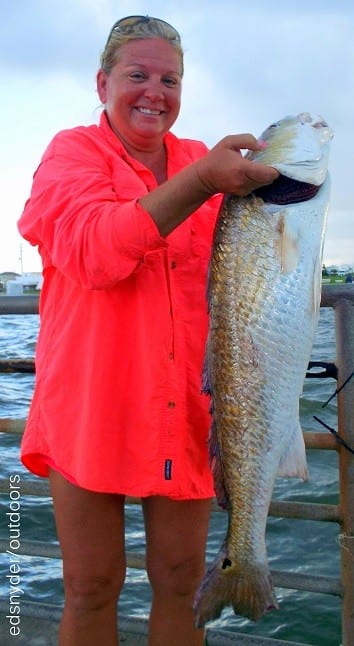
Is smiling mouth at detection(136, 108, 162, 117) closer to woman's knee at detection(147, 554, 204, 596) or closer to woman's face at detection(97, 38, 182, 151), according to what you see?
woman's face at detection(97, 38, 182, 151)

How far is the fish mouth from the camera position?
238 centimetres

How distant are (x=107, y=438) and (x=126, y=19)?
1.49 metres

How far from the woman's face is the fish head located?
1.39 ft

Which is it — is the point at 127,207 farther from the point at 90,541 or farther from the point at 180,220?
the point at 90,541

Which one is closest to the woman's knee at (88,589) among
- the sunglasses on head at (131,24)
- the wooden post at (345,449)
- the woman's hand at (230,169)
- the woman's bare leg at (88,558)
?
the woman's bare leg at (88,558)

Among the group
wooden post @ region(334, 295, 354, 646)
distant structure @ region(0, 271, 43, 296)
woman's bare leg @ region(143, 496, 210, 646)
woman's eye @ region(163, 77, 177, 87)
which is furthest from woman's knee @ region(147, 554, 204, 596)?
distant structure @ region(0, 271, 43, 296)

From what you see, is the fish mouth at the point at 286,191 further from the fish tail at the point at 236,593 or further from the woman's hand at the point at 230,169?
the fish tail at the point at 236,593

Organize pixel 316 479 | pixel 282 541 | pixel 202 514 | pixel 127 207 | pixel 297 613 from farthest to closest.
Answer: pixel 316 479, pixel 282 541, pixel 297 613, pixel 202 514, pixel 127 207

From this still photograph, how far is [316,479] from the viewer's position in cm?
867

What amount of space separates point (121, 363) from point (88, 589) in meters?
0.78

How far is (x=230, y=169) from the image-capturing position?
2.13 metres

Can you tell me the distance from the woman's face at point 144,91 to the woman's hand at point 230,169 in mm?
571

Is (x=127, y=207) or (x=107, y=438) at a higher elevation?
(x=127, y=207)

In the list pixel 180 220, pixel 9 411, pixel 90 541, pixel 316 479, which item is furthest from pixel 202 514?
pixel 9 411
